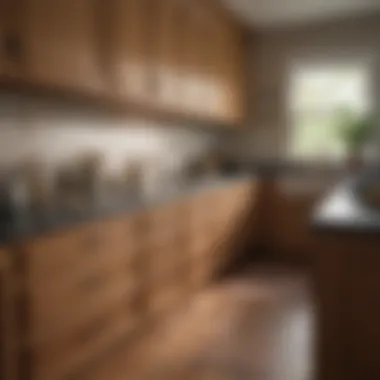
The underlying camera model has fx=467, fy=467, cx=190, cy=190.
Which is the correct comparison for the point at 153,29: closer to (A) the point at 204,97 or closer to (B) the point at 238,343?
(A) the point at 204,97

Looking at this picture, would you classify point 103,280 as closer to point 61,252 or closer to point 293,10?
point 61,252

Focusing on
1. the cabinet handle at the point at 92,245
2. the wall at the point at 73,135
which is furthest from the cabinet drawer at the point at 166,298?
the wall at the point at 73,135

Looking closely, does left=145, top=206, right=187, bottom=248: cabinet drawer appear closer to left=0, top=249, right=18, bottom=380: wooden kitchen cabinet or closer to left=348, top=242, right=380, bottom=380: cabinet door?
left=0, top=249, right=18, bottom=380: wooden kitchen cabinet

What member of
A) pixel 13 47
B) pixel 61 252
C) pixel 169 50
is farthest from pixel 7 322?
pixel 169 50

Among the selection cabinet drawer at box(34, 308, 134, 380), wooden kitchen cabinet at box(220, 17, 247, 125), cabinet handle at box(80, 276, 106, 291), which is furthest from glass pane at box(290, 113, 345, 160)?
cabinet handle at box(80, 276, 106, 291)

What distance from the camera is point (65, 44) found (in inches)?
94.7

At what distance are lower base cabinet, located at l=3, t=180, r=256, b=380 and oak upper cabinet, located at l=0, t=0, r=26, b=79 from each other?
0.76 m

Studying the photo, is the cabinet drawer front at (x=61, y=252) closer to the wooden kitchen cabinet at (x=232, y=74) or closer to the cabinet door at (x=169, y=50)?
the cabinet door at (x=169, y=50)

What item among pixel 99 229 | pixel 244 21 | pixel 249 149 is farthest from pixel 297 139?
pixel 99 229

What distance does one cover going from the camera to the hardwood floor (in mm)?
2287

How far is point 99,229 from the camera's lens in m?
2.30

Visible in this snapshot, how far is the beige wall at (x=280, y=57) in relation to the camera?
193 inches

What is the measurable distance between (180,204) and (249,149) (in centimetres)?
249

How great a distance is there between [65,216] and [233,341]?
125 centimetres
